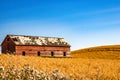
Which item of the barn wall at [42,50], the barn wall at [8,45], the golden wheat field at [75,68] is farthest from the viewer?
the barn wall at [8,45]

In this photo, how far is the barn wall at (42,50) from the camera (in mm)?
59531

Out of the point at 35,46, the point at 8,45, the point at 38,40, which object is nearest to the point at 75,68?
the point at 35,46

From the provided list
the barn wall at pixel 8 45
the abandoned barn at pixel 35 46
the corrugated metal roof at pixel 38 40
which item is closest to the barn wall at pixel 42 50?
the abandoned barn at pixel 35 46

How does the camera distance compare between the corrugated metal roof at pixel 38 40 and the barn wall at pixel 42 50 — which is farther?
the corrugated metal roof at pixel 38 40

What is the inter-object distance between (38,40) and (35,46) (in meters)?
2.63

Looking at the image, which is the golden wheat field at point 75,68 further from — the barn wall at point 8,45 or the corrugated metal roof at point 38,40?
the corrugated metal roof at point 38,40

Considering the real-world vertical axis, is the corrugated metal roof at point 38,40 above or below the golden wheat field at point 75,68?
above

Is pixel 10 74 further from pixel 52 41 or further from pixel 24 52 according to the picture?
pixel 52 41

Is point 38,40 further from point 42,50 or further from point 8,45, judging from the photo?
point 8,45

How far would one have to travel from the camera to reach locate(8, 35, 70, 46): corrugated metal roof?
60775mm

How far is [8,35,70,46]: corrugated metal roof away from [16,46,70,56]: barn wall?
936 millimetres

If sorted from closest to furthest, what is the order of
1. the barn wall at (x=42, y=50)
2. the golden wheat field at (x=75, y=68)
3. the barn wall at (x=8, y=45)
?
the golden wheat field at (x=75, y=68), the barn wall at (x=42, y=50), the barn wall at (x=8, y=45)

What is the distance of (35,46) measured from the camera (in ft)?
204

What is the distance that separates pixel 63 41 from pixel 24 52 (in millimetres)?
12280
